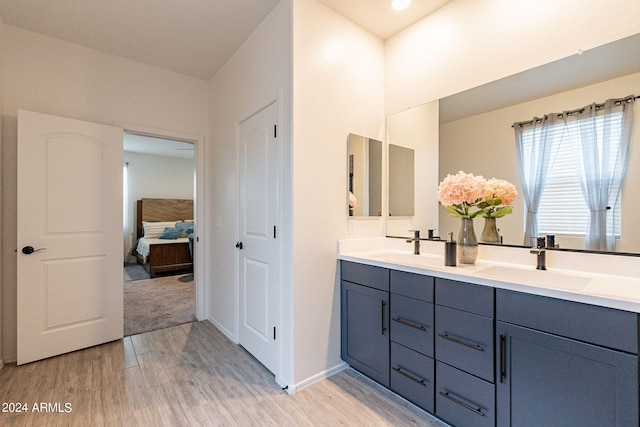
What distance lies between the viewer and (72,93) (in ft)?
8.23

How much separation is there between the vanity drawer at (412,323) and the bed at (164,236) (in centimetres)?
493

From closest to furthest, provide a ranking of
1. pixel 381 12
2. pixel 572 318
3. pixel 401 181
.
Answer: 1. pixel 572 318
2. pixel 381 12
3. pixel 401 181

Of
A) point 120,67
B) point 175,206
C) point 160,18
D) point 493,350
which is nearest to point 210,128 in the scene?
point 120,67

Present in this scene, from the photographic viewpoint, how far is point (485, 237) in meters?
1.82

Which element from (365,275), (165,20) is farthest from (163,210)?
(365,275)

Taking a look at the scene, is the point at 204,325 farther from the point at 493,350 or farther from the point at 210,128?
the point at 493,350

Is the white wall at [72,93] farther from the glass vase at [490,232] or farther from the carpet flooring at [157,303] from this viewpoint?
the glass vase at [490,232]

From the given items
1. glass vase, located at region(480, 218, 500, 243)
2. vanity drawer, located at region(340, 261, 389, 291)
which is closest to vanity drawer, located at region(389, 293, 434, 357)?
vanity drawer, located at region(340, 261, 389, 291)

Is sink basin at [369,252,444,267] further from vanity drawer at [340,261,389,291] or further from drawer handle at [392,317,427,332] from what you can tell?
drawer handle at [392,317,427,332]

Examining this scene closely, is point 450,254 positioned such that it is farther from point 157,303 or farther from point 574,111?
point 157,303

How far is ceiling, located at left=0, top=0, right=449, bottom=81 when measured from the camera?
2045 millimetres

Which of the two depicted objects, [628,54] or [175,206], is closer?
[628,54]

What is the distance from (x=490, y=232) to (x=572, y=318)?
76 centimetres

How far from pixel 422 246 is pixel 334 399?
1.23 metres
